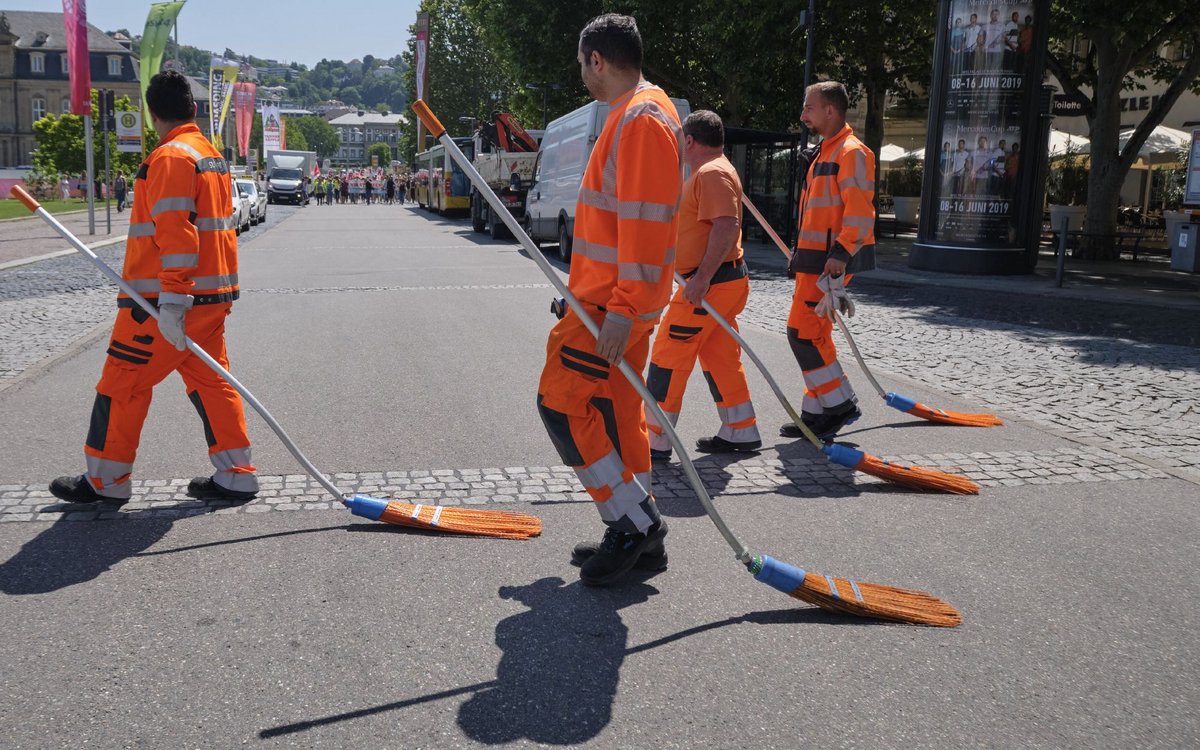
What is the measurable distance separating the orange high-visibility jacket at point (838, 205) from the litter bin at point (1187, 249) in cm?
1552

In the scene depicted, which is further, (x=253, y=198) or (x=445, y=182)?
(x=445, y=182)

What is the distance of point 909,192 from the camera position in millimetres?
34000

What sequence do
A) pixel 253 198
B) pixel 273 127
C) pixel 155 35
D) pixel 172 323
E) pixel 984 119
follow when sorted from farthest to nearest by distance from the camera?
pixel 273 127, pixel 253 198, pixel 155 35, pixel 984 119, pixel 172 323

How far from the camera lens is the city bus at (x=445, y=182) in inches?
1489

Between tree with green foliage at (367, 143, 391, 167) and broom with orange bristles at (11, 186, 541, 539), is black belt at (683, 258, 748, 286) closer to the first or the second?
broom with orange bristles at (11, 186, 541, 539)

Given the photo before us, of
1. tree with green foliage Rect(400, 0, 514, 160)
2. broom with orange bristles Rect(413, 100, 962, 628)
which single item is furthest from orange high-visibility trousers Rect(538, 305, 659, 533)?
tree with green foliage Rect(400, 0, 514, 160)

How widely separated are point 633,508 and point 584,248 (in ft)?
3.06

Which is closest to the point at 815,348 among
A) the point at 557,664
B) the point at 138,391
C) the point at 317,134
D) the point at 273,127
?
the point at 557,664

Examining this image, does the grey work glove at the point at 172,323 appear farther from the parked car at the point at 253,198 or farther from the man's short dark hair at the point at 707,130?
the parked car at the point at 253,198

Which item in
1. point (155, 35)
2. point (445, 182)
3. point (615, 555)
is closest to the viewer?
point (615, 555)

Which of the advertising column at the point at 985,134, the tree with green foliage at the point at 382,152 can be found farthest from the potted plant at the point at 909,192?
the tree with green foliage at the point at 382,152

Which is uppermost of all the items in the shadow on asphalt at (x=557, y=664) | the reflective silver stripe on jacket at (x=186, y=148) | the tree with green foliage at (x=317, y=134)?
the tree with green foliage at (x=317, y=134)

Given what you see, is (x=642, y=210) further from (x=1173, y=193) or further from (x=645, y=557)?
(x=1173, y=193)

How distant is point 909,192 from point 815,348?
29.8 metres
